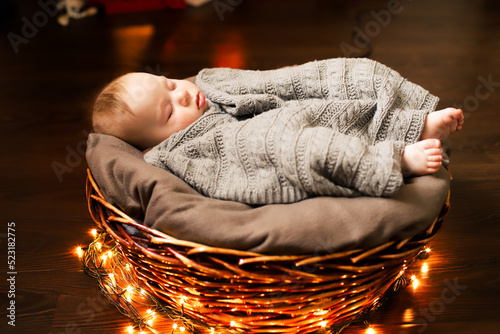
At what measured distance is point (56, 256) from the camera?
1287 mm

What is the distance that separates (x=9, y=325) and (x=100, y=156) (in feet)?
1.53

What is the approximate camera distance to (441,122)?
108 cm

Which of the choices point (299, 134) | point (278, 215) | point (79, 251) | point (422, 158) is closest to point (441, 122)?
point (422, 158)

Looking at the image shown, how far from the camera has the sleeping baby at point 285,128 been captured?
37.3 inches

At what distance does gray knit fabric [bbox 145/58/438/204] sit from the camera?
3.07 feet

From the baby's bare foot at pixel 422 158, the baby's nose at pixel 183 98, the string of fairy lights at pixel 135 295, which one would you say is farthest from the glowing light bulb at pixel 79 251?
the baby's bare foot at pixel 422 158

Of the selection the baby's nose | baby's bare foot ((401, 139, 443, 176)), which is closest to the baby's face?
the baby's nose

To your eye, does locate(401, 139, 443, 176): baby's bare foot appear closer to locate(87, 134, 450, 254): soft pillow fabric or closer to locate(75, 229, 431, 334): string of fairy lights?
locate(87, 134, 450, 254): soft pillow fabric

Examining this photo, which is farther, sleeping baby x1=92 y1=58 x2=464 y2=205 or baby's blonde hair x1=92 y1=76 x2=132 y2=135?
baby's blonde hair x1=92 y1=76 x2=132 y2=135

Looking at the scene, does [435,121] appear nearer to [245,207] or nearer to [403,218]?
[403,218]

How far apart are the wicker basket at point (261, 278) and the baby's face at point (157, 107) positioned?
201 mm

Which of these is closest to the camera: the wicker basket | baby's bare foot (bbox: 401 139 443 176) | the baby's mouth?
the wicker basket

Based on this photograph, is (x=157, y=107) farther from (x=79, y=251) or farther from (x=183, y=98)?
(x=79, y=251)

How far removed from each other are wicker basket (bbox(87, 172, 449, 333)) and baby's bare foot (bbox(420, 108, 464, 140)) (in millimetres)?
196
